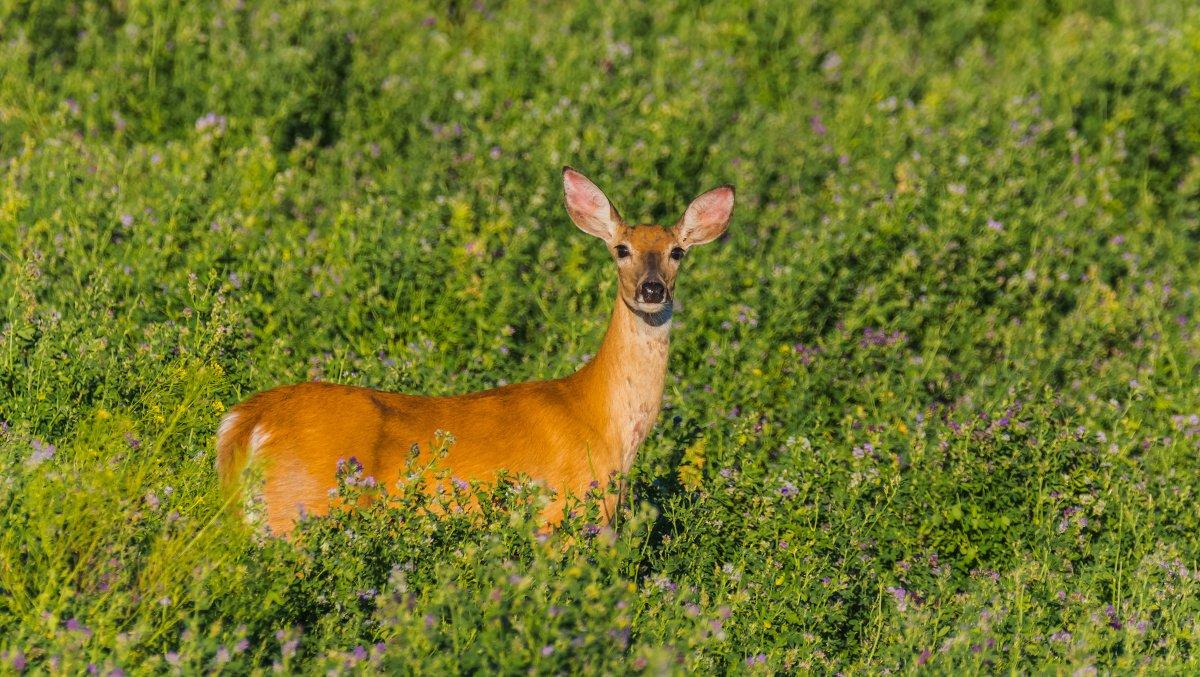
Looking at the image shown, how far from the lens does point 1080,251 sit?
9609 mm

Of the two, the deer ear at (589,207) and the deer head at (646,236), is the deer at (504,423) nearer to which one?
the deer head at (646,236)

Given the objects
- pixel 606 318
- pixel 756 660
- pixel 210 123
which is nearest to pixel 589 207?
pixel 606 318

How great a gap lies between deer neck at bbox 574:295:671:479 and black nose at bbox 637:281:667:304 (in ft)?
0.55

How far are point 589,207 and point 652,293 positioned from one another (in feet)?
3.34

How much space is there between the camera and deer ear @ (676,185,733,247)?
23.0 ft

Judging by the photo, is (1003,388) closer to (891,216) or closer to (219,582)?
(891,216)

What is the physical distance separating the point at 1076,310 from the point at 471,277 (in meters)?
3.78

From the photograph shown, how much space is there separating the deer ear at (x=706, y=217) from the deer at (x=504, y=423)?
13 cm

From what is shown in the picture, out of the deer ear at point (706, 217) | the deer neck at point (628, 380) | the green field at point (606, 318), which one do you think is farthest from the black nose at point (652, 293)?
the deer ear at point (706, 217)

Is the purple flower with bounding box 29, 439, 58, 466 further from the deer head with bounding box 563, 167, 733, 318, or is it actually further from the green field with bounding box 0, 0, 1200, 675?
the deer head with bounding box 563, 167, 733, 318

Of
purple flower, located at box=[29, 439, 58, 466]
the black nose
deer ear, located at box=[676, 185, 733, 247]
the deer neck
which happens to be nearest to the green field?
purple flower, located at box=[29, 439, 58, 466]

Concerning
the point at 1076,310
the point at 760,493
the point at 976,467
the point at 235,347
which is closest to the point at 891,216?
the point at 1076,310

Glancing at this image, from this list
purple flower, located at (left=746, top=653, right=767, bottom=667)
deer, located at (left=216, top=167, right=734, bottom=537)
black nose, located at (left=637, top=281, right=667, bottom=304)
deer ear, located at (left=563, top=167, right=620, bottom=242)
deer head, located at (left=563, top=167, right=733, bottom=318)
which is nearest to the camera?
purple flower, located at (left=746, top=653, right=767, bottom=667)

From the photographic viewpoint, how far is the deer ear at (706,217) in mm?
6996
